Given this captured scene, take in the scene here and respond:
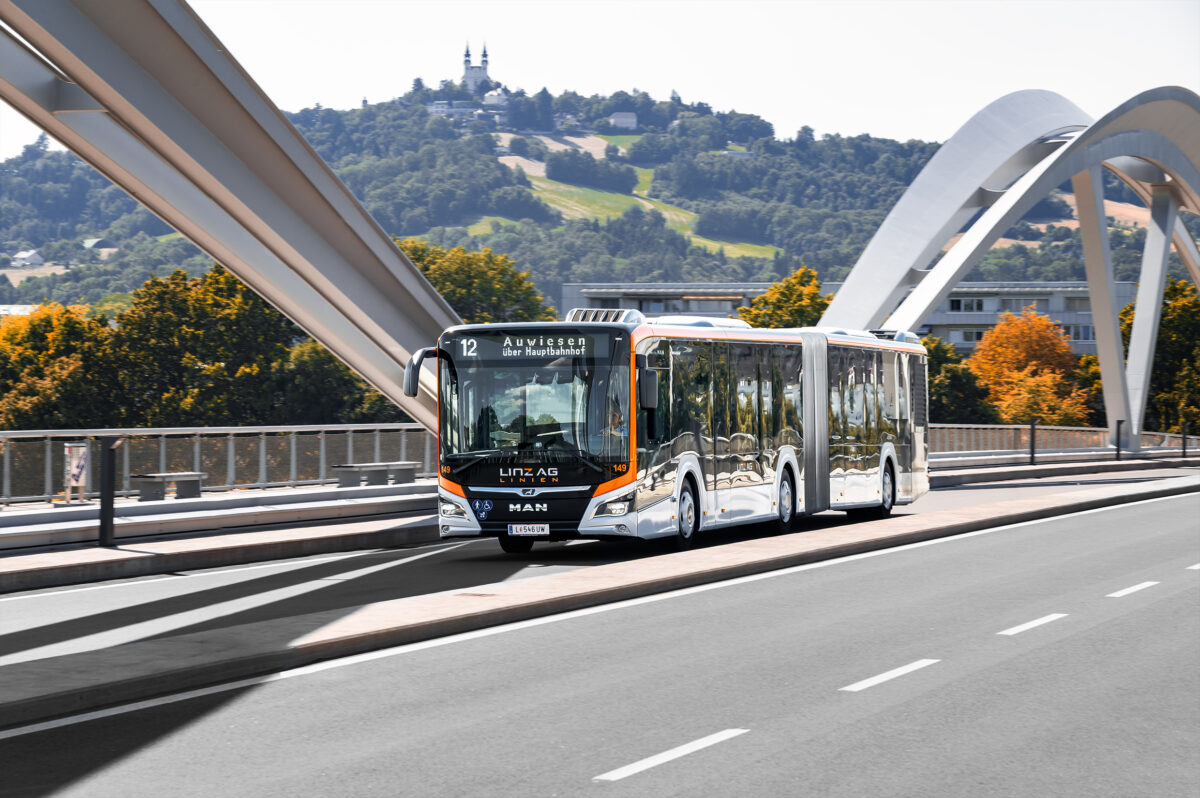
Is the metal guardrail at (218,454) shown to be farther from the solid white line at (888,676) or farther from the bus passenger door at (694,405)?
the solid white line at (888,676)

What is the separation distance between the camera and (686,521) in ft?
66.0

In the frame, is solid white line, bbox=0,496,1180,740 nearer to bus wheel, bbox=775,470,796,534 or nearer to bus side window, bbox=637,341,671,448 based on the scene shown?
bus side window, bbox=637,341,671,448

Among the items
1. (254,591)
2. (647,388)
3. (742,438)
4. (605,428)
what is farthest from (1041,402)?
(254,591)

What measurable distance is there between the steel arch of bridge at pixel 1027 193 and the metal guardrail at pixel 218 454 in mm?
21219

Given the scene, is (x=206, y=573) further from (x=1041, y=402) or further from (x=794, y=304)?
(x=1041, y=402)

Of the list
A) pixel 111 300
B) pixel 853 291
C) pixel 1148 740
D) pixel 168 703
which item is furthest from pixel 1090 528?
pixel 111 300

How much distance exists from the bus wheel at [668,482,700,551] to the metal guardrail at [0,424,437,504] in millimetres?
8623

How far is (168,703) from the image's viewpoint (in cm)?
892

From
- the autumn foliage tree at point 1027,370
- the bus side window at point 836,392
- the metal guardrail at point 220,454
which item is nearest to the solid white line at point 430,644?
the bus side window at point 836,392

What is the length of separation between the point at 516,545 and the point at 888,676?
10.8 metres

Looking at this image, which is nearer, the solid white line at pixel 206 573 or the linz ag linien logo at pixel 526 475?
the solid white line at pixel 206 573

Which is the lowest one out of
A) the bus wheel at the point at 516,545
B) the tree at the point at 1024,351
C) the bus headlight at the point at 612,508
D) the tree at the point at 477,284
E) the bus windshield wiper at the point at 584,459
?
the bus wheel at the point at 516,545

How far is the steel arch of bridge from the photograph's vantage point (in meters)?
49.8

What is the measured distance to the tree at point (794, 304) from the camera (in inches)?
4168
